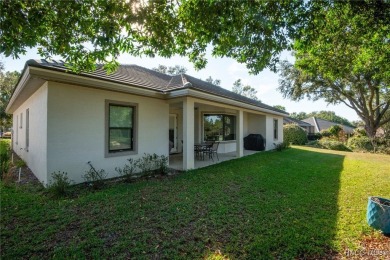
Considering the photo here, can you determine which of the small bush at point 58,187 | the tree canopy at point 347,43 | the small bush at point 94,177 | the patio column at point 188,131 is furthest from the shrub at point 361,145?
the small bush at point 58,187

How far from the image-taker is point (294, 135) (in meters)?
22.6

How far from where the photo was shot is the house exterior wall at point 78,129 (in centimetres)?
591

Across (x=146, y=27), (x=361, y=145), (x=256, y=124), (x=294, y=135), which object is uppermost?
(x=146, y=27)

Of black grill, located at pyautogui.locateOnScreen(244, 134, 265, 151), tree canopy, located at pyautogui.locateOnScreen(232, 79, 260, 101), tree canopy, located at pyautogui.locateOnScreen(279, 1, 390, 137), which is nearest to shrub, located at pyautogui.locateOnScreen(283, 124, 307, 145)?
black grill, located at pyautogui.locateOnScreen(244, 134, 265, 151)

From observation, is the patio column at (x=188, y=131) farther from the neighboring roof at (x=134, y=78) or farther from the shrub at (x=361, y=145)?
the shrub at (x=361, y=145)

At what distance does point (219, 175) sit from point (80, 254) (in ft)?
18.0

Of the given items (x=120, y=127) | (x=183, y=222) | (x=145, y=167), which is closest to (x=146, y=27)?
(x=120, y=127)

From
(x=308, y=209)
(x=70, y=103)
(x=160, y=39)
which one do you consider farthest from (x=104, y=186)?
(x=308, y=209)

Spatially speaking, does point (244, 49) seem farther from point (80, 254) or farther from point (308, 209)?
point (80, 254)

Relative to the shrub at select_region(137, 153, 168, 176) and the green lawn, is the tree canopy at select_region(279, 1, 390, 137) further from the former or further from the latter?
the shrub at select_region(137, 153, 168, 176)

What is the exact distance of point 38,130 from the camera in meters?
6.84

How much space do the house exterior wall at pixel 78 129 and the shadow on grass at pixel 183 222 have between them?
1275 mm

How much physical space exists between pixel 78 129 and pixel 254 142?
12.8m

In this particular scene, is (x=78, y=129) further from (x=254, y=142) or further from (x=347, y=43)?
(x=254, y=142)
